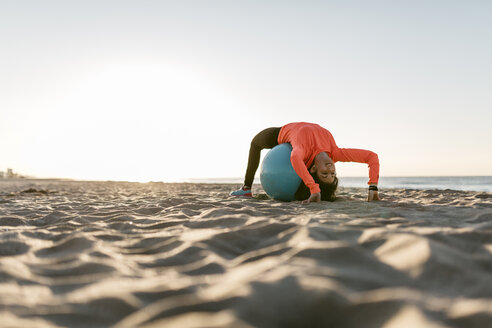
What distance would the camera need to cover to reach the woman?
12.2 ft

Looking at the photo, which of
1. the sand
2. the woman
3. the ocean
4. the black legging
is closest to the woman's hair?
the woman

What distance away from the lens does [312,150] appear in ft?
13.1

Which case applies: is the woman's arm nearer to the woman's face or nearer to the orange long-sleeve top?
the orange long-sleeve top

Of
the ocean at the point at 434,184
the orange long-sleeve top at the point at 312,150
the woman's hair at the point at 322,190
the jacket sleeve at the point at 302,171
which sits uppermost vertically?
the orange long-sleeve top at the point at 312,150

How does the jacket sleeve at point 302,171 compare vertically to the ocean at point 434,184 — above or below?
above

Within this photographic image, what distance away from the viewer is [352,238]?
1633 millimetres

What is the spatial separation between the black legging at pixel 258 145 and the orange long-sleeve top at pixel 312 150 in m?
0.30

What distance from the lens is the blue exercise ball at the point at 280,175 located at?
3.98 meters

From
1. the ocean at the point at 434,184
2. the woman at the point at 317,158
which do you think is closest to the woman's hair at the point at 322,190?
the woman at the point at 317,158

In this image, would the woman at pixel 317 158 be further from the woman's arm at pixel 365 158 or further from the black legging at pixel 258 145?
the black legging at pixel 258 145

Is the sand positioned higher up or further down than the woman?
further down

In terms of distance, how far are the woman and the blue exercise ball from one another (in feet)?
0.37

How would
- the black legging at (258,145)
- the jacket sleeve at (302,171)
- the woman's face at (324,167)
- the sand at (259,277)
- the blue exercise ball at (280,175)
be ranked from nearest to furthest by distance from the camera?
the sand at (259,277) → the jacket sleeve at (302,171) → the woman's face at (324,167) → the blue exercise ball at (280,175) → the black legging at (258,145)

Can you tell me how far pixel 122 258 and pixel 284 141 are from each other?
10.5ft
